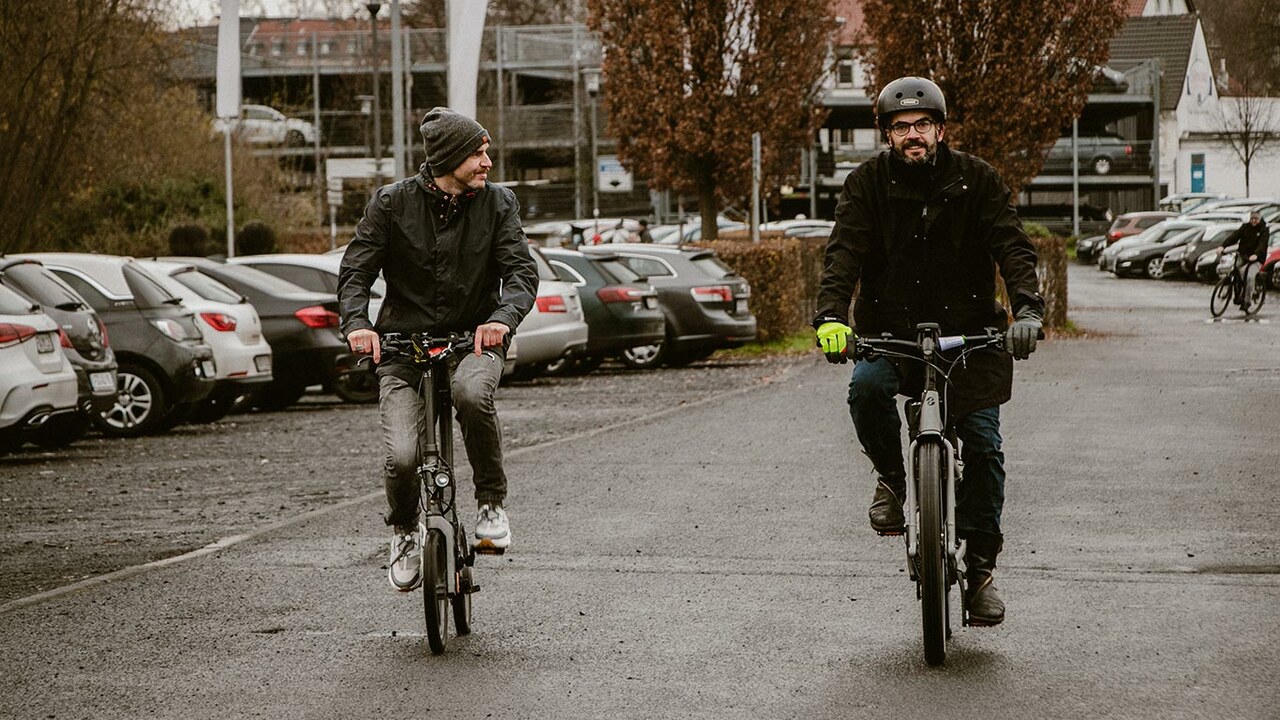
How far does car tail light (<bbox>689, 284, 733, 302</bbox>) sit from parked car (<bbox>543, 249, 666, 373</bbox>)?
987mm

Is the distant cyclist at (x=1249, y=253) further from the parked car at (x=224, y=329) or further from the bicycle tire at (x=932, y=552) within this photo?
the bicycle tire at (x=932, y=552)

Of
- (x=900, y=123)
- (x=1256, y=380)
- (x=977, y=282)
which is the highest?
(x=900, y=123)

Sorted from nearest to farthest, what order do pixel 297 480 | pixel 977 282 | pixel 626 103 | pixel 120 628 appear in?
1. pixel 977 282
2. pixel 120 628
3. pixel 297 480
4. pixel 626 103

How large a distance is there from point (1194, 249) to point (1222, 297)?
1774 centimetres

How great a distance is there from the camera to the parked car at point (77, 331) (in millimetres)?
14898

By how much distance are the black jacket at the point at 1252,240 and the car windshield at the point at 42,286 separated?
931 inches

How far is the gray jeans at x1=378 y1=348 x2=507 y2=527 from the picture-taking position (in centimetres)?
695

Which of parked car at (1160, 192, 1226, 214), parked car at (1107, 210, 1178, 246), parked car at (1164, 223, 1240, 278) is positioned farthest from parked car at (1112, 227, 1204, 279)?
parked car at (1160, 192, 1226, 214)

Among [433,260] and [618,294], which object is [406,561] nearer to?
[433,260]

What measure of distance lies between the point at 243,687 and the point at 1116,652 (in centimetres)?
282

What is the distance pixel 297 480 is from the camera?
1286 cm

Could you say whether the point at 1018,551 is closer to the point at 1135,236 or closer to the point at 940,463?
the point at 940,463

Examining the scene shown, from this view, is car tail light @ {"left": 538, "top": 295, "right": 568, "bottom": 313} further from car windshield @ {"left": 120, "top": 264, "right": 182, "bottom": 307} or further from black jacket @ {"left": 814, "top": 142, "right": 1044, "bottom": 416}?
black jacket @ {"left": 814, "top": 142, "right": 1044, "bottom": 416}

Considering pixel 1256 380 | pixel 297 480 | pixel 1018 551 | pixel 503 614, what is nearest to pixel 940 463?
pixel 503 614
